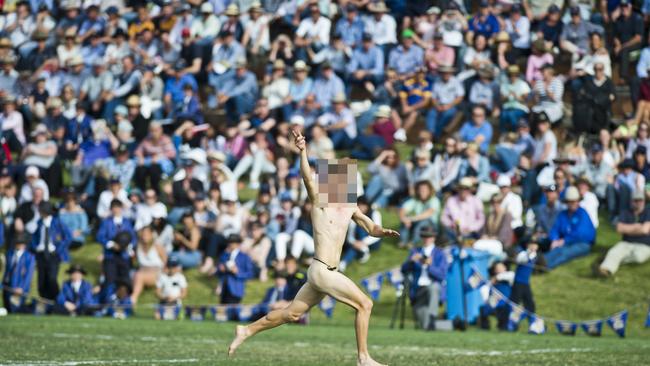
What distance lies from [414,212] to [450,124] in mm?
3046

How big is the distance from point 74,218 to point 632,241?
32.7 ft

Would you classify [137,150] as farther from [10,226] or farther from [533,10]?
[533,10]

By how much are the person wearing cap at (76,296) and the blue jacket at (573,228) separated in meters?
7.56

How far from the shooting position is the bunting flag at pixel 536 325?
19.5m

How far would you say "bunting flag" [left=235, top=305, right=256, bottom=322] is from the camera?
2148cm

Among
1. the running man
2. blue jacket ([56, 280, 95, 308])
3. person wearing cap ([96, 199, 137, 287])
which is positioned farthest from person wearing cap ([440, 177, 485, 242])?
the running man

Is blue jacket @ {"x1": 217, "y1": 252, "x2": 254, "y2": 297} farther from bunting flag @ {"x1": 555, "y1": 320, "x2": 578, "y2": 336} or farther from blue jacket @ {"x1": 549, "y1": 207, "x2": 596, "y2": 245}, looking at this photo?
bunting flag @ {"x1": 555, "y1": 320, "x2": 578, "y2": 336}

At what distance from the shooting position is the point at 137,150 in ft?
86.5

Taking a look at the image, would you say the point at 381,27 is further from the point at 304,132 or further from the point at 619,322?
the point at 619,322

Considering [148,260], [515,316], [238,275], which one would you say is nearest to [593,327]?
[515,316]

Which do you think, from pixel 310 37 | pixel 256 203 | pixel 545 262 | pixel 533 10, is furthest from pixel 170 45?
pixel 545 262

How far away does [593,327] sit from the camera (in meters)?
19.4

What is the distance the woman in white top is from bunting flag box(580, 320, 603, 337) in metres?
7.61

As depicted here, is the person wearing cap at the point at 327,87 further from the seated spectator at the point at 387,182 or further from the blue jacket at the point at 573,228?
the blue jacket at the point at 573,228
